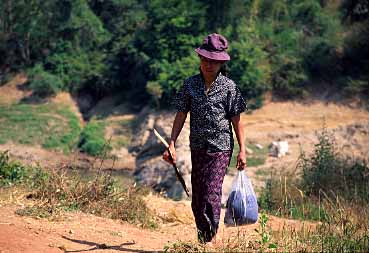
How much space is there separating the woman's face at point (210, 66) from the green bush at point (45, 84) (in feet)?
59.6

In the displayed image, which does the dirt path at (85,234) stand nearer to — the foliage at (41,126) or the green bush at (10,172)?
the green bush at (10,172)

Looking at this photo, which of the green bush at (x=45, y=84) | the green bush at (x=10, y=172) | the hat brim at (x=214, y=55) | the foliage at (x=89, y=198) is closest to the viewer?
the hat brim at (x=214, y=55)

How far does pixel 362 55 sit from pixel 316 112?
292 centimetres

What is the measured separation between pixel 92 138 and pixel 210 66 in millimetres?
15462

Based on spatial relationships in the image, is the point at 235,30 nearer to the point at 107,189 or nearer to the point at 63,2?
the point at 63,2

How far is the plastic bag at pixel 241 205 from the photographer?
4.34 metres

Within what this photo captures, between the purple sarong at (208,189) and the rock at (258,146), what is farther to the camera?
the rock at (258,146)

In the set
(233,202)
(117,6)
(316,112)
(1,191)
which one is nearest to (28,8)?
(117,6)

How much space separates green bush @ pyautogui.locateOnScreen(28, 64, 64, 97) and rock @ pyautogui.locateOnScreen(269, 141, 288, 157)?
936cm

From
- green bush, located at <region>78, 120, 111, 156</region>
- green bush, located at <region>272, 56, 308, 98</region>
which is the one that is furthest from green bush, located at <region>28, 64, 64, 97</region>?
green bush, located at <region>272, 56, 308, 98</region>

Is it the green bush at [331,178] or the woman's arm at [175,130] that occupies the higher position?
the woman's arm at [175,130]

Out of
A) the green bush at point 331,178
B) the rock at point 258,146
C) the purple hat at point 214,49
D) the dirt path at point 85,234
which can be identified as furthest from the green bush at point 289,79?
the purple hat at point 214,49

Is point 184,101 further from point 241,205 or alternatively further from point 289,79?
point 289,79

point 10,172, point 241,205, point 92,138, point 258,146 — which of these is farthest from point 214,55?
point 92,138
